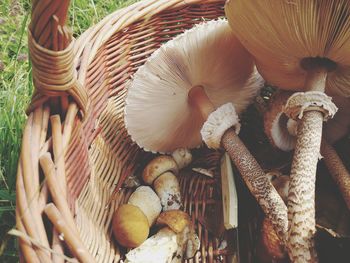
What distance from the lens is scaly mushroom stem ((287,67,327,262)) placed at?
1291 mm

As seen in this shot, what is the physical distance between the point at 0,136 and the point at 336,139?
4.36ft

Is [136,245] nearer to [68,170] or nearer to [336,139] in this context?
[68,170]

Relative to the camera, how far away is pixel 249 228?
67.1 inches

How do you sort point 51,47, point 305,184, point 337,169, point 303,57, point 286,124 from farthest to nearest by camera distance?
point 286,124 < point 337,169 < point 303,57 < point 305,184 < point 51,47

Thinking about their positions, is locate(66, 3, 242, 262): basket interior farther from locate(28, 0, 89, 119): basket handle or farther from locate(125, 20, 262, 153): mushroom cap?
locate(28, 0, 89, 119): basket handle

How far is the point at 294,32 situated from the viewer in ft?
4.53

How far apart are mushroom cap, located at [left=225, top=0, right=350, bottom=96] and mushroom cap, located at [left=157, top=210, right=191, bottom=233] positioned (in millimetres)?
612

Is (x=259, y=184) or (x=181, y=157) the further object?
(x=181, y=157)

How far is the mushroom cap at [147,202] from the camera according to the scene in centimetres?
168

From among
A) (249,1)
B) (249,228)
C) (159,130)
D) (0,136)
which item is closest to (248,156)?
(249,228)

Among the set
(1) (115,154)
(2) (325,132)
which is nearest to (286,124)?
(2) (325,132)

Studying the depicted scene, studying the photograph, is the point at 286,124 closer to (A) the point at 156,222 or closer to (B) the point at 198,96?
(B) the point at 198,96

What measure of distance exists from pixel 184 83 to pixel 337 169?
650 millimetres

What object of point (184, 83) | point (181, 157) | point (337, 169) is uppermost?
point (184, 83)
